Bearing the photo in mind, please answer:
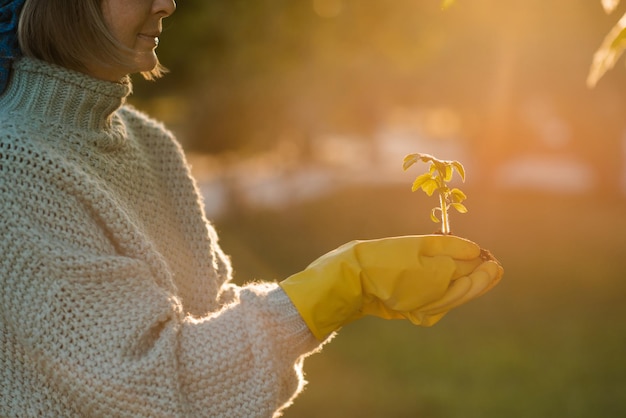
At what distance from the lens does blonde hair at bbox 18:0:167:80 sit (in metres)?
2.01

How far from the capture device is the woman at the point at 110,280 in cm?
186

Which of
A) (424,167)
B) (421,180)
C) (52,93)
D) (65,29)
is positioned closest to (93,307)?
(52,93)

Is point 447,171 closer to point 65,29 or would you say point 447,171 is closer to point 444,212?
point 444,212

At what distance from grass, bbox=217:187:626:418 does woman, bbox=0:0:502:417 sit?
13.2ft

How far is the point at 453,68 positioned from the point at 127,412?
632 inches

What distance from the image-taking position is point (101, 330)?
1.86m

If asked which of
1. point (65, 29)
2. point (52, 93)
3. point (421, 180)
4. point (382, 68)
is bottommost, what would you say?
point (382, 68)

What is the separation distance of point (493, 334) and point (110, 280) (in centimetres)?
611

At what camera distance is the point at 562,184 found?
1731cm

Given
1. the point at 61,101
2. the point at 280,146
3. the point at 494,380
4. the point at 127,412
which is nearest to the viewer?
the point at 127,412

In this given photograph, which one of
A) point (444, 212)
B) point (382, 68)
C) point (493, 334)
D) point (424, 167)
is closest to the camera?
point (444, 212)

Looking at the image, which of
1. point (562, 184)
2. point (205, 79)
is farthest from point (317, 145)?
point (205, 79)

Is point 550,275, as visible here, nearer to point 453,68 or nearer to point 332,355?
point 332,355

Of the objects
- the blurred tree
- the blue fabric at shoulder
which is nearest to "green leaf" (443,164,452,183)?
the blue fabric at shoulder
